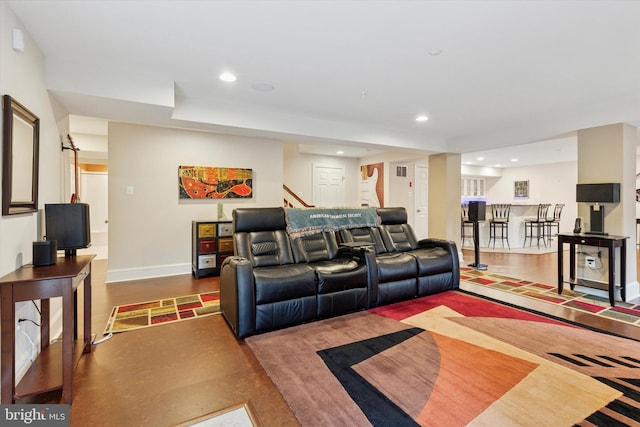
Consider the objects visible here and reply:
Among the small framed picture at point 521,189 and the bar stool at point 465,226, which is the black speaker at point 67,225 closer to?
the bar stool at point 465,226

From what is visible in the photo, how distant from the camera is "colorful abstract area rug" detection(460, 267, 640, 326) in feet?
10.8

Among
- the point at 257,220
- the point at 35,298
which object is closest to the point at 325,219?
the point at 257,220

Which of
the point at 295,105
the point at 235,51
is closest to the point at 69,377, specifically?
the point at 235,51

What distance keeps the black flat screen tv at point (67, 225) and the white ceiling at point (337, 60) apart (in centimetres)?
116

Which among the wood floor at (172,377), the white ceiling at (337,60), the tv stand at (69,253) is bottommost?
the wood floor at (172,377)

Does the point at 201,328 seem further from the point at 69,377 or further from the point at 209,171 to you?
the point at 209,171

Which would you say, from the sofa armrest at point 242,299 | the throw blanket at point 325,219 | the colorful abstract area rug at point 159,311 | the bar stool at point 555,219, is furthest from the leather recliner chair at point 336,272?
the bar stool at point 555,219

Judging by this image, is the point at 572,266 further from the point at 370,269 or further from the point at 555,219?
the point at 555,219

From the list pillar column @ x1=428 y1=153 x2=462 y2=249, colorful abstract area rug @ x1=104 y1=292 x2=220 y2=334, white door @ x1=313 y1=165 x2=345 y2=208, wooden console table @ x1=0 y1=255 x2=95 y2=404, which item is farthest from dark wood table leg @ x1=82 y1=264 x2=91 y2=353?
white door @ x1=313 y1=165 x2=345 y2=208

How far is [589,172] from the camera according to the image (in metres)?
4.08

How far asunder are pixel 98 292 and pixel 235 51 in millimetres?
3563

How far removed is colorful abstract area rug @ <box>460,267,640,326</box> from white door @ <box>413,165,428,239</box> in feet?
11.2

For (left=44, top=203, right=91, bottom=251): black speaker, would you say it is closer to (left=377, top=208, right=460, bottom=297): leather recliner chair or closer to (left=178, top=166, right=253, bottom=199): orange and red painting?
(left=178, top=166, right=253, bottom=199): orange and red painting

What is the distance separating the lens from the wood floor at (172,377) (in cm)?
176
